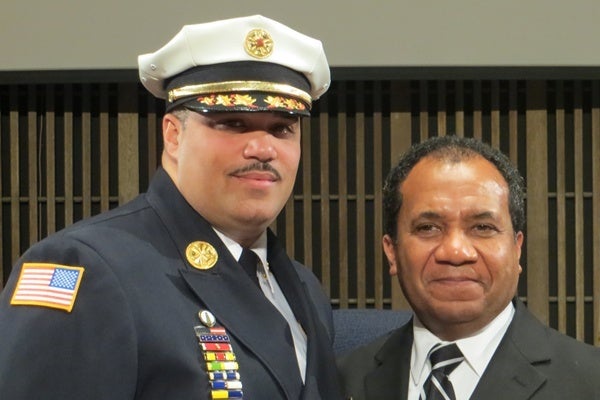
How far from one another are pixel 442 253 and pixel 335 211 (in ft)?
7.36

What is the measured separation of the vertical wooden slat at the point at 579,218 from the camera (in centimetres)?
398

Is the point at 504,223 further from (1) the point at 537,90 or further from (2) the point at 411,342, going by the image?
(1) the point at 537,90

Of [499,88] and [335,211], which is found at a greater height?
[499,88]

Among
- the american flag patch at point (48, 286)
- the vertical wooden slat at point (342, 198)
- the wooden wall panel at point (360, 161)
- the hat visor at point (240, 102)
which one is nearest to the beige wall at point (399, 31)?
the wooden wall panel at point (360, 161)

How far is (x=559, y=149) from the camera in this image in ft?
13.2

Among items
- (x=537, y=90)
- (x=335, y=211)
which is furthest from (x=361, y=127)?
(x=537, y=90)

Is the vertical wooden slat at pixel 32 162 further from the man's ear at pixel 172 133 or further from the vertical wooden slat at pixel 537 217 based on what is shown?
the man's ear at pixel 172 133

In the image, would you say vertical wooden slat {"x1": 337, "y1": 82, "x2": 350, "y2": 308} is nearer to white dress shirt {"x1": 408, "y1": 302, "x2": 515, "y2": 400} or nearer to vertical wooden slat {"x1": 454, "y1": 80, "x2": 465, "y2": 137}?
vertical wooden slat {"x1": 454, "y1": 80, "x2": 465, "y2": 137}

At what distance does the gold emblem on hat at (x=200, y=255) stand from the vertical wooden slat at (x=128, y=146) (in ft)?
7.34

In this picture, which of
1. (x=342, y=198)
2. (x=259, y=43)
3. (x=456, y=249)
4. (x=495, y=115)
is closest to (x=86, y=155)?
(x=342, y=198)

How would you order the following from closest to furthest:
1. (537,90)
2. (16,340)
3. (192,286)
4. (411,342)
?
(16,340), (192,286), (411,342), (537,90)

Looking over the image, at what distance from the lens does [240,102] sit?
1727mm

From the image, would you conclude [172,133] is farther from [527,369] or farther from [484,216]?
[527,369]

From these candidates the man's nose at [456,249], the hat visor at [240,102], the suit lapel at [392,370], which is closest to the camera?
the hat visor at [240,102]
